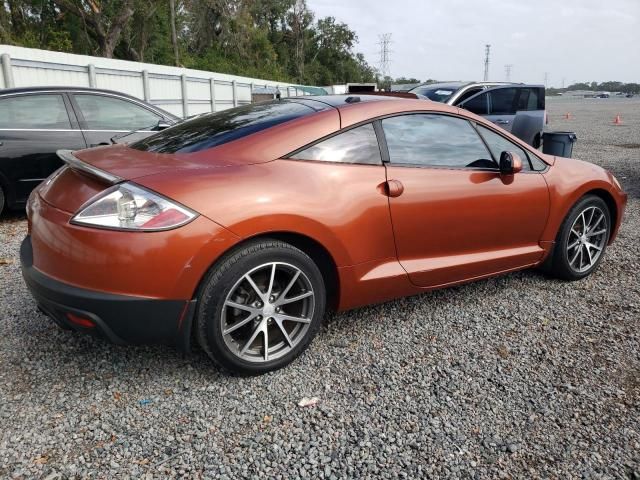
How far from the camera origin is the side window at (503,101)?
403 inches

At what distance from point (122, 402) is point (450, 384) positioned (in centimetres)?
164

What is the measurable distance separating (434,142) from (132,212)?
75.3 inches

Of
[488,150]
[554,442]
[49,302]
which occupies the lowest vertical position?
[554,442]

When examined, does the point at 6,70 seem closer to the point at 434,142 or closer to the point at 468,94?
the point at 468,94

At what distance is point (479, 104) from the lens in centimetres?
1009

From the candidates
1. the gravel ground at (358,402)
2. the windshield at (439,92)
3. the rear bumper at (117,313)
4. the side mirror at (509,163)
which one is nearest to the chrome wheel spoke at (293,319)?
the gravel ground at (358,402)

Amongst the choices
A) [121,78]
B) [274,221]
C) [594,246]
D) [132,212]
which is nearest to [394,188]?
[274,221]

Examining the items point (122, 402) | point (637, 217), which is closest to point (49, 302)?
point (122, 402)

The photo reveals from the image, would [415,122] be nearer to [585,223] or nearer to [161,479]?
[585,223]

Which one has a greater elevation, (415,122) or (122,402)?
(415,122)

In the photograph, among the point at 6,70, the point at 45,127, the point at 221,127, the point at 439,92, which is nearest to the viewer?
the point at 221,127

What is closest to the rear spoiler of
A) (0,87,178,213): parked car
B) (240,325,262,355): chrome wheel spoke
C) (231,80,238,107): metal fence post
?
(240,325,262,355): chrome wheel spoke

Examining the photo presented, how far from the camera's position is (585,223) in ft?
13.4

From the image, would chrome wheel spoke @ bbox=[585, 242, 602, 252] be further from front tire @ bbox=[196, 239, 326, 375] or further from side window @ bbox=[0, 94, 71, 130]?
side window @ bbox=[0, 94, 71, 130]
